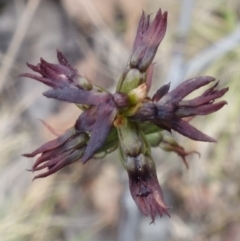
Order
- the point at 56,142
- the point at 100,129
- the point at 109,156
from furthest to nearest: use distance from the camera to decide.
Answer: the point at 109,156
the point at 56,142
the point at 100,129

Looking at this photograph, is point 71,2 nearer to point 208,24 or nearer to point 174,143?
point 208,24

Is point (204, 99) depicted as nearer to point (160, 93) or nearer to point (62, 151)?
point (160, 93)

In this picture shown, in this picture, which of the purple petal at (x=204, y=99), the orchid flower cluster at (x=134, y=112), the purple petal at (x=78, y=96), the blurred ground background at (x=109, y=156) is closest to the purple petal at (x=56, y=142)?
the orchid flower cluster at (x=134, y=112)

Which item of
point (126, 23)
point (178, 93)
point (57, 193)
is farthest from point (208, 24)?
point (178, 93)

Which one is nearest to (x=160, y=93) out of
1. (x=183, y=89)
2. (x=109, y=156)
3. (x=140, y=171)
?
(x=183, y=89)

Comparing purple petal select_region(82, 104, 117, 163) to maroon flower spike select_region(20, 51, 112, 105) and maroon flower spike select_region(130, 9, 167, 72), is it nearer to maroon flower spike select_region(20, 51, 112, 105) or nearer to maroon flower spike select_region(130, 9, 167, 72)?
maroon flower spike select_region(20, 51, 112, 105)

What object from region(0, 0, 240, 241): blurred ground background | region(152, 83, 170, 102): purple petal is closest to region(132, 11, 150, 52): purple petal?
region(152, 83, 170, 102): purple petal
